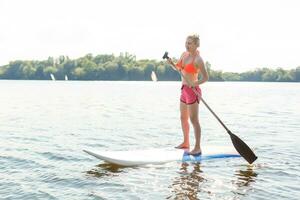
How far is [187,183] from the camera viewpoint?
8.42 metres

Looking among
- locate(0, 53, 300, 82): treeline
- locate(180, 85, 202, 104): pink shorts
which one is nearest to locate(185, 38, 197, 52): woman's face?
locate(180, 85, 202, 104): pink shorts

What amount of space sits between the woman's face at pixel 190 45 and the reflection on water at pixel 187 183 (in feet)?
8.21

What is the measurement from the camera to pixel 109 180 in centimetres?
860

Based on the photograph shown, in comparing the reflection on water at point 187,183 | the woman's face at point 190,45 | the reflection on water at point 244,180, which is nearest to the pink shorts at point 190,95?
the woman's face at point 190,45

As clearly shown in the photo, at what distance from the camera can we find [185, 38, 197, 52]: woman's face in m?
9.42

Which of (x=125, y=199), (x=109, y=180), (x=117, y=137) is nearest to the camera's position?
(x=125, y=199)

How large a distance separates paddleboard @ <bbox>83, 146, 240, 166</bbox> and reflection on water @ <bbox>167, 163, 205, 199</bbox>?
1.46 ft

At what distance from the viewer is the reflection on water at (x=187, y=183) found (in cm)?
770

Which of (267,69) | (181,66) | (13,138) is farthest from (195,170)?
(267,69)

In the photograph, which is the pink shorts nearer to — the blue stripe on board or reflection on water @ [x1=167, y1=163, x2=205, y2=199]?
the blue stripe on board

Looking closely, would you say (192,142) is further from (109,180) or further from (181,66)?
(109,180)

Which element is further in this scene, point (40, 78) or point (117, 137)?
point (40, 78)

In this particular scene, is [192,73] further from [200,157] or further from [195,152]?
[200,157]

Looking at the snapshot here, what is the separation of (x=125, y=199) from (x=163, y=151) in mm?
3273
